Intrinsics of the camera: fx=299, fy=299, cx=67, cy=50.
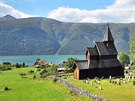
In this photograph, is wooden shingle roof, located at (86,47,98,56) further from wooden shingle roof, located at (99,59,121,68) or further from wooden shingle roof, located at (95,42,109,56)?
wooden shingle roof, located at (99,59,121,68)

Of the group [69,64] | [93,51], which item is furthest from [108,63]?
[69,64]

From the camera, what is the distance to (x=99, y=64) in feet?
276

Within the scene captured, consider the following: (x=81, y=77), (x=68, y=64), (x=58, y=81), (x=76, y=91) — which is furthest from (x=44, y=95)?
(x=68, y=64)

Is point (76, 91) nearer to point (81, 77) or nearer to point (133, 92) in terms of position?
point (133, 92)

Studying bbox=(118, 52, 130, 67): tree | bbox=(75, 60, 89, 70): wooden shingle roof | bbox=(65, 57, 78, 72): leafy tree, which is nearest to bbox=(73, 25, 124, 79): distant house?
bbox=(75, 60, 89, 70): wooden shingle roof

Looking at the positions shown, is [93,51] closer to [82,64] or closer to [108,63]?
[82,64]

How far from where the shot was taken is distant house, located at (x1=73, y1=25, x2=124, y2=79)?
A: 82500mm

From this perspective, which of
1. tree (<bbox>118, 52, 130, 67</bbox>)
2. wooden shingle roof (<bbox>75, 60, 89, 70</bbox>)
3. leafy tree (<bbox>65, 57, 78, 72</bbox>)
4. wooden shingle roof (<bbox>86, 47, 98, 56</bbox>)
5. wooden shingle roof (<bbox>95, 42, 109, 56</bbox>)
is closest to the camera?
wooden shingle roof (<bbox>75, 60, 89, 70</bbox>)

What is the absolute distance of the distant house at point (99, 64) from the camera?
82500 millimetres

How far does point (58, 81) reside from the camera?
76.0 meters

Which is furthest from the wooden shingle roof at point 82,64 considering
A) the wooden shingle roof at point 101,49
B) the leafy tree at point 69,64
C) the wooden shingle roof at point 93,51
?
the leafy tree at point 69,64

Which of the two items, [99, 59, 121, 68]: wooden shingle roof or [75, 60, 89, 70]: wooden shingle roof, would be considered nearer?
[75, 60, 89, 70]: wooden shingle roof

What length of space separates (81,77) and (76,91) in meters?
24.9

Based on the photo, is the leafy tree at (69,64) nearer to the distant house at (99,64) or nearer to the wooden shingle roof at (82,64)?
the distant house at (99,64)
